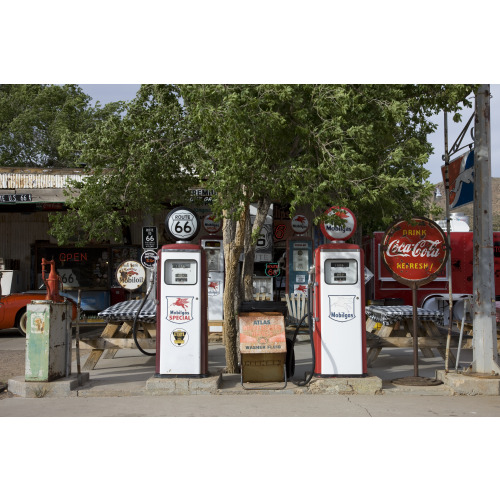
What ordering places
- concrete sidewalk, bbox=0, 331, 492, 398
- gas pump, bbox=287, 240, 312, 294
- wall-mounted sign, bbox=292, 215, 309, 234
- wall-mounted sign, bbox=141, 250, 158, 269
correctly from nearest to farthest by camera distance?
1. concrete sidewalk, bbox=0, 331, 492, 398
2. wall-mounted sign, bbox=141, 250, 158, 269
3. gas pump, bbox=287, 240, 312, 294
4. wall-mounted sign, bbox=292, 215, 309, 234

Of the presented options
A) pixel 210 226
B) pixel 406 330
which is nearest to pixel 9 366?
pixel 210 226

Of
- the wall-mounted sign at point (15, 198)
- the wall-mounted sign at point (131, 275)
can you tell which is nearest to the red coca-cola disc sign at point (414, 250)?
the wall-mounted sign at point (131, 275)

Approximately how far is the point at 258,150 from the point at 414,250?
2.66 meters

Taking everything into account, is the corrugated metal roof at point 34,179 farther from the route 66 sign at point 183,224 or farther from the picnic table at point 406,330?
the picnic table at point 406,330

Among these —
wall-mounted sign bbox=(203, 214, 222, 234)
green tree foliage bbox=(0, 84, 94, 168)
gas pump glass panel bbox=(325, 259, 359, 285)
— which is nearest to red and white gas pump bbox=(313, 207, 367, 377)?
gas pump glass panel bbox=(325, 259, 359, 285)

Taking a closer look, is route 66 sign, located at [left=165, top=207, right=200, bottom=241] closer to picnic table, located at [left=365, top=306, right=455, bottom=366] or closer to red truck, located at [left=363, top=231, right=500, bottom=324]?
picnic table, located at [left=365, top=306, right=455, bottom=366]

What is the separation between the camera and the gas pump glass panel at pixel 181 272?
8266mm

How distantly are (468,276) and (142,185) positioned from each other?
1052 centimetres

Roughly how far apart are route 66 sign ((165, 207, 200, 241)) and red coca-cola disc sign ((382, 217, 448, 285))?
8.93 ft

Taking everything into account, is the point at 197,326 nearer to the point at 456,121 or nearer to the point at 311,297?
the point at 311,297

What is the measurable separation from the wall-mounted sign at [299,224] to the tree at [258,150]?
6445 millimetres

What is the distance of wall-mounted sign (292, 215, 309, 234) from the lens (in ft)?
56.4

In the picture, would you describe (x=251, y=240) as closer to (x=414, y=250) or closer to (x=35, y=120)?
(x=414, y=250)

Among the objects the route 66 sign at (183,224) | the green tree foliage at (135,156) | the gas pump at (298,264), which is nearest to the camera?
the route 66 sign at (183,224)
